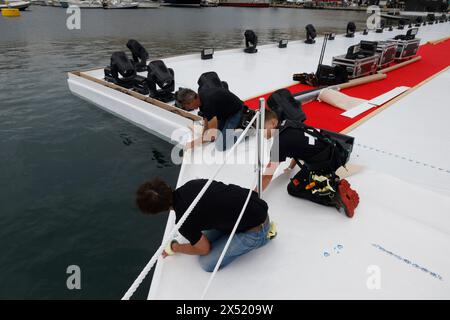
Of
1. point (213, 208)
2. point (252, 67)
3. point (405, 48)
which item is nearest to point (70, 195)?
point (213, 208)

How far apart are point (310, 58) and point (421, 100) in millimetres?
7233

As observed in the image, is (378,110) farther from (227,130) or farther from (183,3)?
(183,3)

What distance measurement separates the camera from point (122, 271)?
160 inches

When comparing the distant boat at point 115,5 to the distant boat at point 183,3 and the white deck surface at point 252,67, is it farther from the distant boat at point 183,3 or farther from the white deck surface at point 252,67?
the white deck surface at point 252,67

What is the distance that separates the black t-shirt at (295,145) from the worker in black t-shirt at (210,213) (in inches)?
33.7

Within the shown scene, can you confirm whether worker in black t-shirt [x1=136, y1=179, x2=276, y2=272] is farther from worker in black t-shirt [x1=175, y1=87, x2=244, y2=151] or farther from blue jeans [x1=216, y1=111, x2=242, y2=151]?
blue jeans [x1=216, y1=111, x2=242, y2=151]

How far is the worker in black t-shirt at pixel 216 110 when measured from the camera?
4834 mm

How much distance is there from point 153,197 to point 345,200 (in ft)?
8.09

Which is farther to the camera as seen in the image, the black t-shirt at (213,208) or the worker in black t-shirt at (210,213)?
the black t-shirt at (213,208)

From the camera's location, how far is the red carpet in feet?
22.5

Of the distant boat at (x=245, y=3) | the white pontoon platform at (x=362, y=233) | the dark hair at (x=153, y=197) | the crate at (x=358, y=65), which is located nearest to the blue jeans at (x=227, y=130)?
the white pontoon platform at (x=362, y=233)

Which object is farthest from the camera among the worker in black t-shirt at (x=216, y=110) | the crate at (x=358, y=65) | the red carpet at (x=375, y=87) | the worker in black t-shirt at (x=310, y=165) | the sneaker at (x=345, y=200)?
the crate at (x=358, y=65)

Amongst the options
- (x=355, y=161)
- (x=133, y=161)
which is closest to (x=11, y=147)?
(x=133, y=161)

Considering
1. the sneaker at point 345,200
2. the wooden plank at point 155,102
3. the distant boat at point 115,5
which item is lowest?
the sneaker at point 345,200
